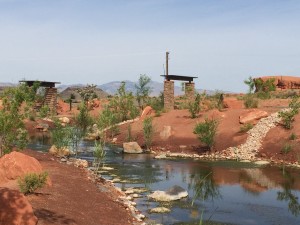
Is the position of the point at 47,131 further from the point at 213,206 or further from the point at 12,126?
the point at 213,206

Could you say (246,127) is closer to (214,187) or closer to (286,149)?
(286,149)

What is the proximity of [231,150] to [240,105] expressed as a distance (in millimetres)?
10240

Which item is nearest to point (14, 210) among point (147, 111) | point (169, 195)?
point (169, 195)

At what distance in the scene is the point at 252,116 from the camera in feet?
94.9

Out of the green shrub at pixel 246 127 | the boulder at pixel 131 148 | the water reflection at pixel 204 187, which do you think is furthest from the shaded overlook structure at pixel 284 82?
the water reflection at pixel 204 187

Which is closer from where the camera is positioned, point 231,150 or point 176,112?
point 231,150

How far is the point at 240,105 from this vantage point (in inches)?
1377

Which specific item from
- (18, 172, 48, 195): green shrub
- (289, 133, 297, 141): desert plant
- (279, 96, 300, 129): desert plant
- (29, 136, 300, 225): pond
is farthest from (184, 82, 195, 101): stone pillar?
(18, 172, 48, 195): green shrub

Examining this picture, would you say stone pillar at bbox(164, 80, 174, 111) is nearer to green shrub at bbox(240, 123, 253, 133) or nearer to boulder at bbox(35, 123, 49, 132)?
green shrub at bbox(240, 123, 253, 133)

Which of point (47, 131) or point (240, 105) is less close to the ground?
point (240, 105)

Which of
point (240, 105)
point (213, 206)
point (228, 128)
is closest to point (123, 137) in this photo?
point (228, 128)

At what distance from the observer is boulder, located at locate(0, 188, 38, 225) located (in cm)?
786

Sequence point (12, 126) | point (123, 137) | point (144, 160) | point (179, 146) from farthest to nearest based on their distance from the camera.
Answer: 1. point (123, 137)
2. point (179, 146)
3. point (144, 160)
4. point (12, 126)

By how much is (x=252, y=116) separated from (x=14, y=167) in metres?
20.3
